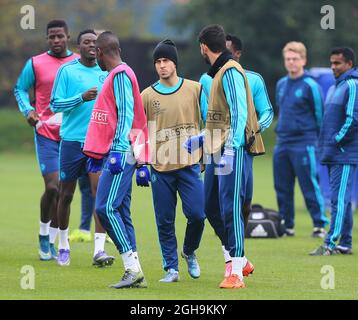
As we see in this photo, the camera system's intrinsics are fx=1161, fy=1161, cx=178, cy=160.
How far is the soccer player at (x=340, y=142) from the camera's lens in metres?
14.5

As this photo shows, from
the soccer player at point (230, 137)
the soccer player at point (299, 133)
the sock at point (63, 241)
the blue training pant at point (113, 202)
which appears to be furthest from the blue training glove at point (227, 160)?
the soccer player at point (299, 133)

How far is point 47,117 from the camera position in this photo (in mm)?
13883

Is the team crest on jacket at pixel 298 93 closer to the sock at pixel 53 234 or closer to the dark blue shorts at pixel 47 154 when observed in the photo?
the dark blue shorts at pixel 47 154

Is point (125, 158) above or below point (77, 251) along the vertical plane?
above

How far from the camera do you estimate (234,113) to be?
1074 cm

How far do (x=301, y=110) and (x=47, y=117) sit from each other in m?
4.92

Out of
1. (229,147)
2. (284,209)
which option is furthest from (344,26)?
(229,147)

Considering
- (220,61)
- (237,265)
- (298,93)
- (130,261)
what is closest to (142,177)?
(130,261)

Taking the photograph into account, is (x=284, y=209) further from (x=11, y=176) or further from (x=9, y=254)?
(x=11, y=176)

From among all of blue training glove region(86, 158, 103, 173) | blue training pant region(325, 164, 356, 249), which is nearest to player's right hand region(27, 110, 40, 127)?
blue training glove region(86, 158, 103, 173)

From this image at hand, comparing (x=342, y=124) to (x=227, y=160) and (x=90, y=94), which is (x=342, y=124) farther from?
(x=227, y=160)
